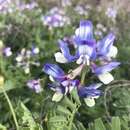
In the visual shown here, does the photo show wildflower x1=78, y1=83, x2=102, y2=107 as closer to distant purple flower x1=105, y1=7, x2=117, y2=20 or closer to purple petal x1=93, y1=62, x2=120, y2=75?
purple petal x1=93, y1=62, x2=120, y2=75

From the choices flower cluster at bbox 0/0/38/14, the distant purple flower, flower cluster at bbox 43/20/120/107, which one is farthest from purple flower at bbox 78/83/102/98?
the distant purple flower

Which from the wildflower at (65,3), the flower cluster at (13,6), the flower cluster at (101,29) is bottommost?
the flower cluster at (101,29)

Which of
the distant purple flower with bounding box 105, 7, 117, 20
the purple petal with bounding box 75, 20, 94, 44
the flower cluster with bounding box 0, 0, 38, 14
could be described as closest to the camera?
the purple petal with bounding box 75, 20, 94, 44

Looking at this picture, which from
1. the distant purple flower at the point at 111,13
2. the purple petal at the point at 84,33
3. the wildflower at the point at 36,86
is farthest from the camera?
the distant purple flower at the point at 111,13

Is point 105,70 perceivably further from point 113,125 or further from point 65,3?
point 65,3

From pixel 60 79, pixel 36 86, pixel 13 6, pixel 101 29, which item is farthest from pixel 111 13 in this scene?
pixel 60 79

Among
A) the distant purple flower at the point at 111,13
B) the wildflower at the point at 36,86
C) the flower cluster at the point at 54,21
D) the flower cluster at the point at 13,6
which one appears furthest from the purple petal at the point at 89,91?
the distant purple flower at the point at 111,13

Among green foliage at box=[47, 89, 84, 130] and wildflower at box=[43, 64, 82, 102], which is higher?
wildflower at box=[43, 64, 82, 102]

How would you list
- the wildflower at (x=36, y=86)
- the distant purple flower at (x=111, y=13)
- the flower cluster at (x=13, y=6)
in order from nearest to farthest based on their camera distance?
the wildflower at (x=36, y=86)
the flower cluster at (x=13, y=6)
the distant purple flower at (x=111, y=13)

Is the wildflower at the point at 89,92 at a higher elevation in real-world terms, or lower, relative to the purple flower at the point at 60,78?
lower

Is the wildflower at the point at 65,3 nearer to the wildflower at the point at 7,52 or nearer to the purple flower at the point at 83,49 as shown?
the wildflower at the point at 7,52
